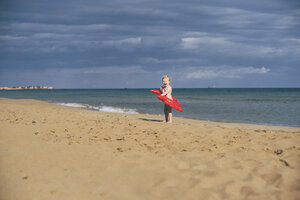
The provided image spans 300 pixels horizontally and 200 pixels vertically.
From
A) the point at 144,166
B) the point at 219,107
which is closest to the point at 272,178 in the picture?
the point at 144,166

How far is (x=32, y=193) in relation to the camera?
11.7 ft

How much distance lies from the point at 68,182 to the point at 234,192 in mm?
2385

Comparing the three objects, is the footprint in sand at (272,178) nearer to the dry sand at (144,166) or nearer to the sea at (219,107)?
the dry sand at (144,166)

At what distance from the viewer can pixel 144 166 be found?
4.47 meters

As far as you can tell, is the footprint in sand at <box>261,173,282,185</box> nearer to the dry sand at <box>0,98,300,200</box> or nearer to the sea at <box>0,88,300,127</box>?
the dry sand at <box>0,98,300,200</box>

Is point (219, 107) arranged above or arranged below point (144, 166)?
below

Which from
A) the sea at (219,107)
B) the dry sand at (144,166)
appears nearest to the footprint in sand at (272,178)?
the dry sand at (144,166)

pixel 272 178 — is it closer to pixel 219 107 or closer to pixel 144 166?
pixel 144 166

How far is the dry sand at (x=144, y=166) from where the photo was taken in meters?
3.67

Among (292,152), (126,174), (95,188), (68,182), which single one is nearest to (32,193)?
(68,182)

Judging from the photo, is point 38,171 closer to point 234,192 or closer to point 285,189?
point 234,192

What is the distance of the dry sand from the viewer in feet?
12.1

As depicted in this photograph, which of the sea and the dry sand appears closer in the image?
the dry sand

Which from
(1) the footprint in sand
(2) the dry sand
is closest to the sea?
(2) the dry sand
